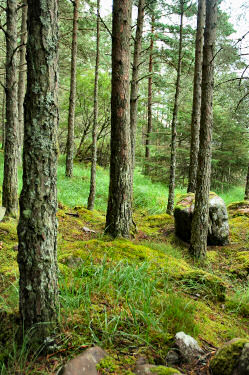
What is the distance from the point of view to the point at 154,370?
176 centimetres

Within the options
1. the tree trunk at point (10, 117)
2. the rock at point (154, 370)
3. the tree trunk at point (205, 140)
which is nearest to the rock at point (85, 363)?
the rock at point (154, 370)

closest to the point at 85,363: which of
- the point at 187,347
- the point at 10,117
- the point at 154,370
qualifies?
the point at 154,370

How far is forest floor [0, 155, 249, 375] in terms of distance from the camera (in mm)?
1920

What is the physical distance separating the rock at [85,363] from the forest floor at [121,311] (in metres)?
0.06

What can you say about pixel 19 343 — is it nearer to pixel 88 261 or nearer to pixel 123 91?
pixel 88 261

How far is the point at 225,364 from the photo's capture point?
1785 millimetres

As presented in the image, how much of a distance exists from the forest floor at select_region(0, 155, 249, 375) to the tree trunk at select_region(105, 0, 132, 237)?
578 mm

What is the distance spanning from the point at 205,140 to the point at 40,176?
4226mm

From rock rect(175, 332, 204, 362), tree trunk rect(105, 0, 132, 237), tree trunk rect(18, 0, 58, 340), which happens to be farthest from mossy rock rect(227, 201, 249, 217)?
tree trunk rect(18, 0, 58, 340)

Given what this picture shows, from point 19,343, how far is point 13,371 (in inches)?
10.9

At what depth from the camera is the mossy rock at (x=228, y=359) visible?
1.75 m

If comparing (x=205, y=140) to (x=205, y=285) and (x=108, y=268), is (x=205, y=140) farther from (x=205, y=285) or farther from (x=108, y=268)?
(x=108, y=268)

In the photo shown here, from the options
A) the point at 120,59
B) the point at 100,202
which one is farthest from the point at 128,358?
the point at 100,202

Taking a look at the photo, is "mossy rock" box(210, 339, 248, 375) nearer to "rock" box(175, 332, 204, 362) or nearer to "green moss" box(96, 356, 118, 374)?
"rock" box(175, 332, 204, 362)
